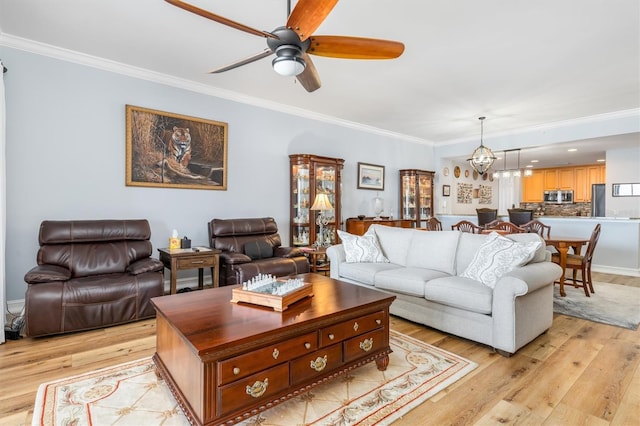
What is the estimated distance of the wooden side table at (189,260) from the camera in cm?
352

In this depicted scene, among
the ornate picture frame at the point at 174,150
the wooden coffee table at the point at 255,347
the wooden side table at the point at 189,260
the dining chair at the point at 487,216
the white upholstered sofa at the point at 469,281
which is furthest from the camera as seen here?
the dining chair at the point at 487,216

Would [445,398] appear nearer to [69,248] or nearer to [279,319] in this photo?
[279,319]

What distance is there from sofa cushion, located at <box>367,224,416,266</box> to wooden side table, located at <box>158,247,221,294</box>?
195 centimetres

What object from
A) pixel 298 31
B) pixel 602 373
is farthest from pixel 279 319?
pixel 602 373

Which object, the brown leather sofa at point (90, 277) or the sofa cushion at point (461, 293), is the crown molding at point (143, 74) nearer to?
the brown leather sofa at point (90, 277)

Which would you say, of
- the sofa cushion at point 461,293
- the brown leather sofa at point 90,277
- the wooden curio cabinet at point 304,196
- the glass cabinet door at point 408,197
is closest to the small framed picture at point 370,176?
the glass cabinet door at point 408,197

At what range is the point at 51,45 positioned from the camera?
11.0ft

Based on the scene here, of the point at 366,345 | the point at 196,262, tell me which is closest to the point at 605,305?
the point at 366,345

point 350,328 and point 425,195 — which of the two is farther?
point 425,195

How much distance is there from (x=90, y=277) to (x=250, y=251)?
1703 millimetres

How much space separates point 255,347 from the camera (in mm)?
1612

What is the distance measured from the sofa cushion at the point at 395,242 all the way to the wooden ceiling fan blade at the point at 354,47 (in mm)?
2202

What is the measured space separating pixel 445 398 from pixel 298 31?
239cm

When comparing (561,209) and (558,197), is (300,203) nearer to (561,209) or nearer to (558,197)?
(558,197)
